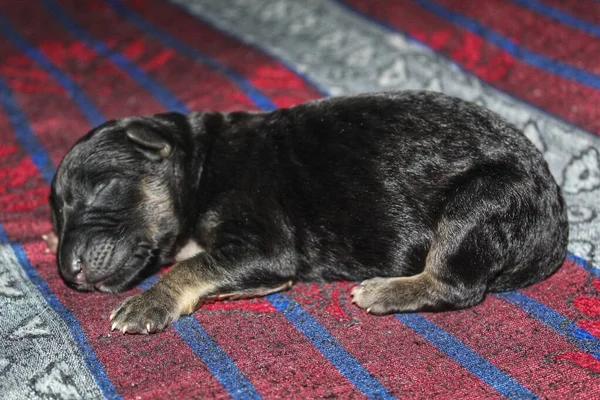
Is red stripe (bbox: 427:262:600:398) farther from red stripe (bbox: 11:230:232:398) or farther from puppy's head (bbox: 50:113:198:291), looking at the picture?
puppy's head (bbox: 50:113:198:291)

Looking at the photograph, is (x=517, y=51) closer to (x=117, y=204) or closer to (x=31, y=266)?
(x=117, y=204)

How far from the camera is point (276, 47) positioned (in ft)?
19.6

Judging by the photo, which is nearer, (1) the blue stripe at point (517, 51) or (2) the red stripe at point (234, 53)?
(1) the blue stripe at point (517, 51)

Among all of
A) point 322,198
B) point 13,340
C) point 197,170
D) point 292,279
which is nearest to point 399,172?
point 322,198

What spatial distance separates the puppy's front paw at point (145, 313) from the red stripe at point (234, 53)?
2.08 meters

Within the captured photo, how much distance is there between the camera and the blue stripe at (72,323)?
2.86 metres

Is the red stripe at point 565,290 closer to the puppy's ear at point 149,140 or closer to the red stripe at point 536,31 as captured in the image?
the red stripe at point 536,31

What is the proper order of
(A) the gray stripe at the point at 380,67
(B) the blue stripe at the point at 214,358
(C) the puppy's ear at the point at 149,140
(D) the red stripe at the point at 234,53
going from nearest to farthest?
(B) the blue stripe at the point at 214,358
(C) the puppy's ear at the point at 149,140
(A) the gray stripe at the point at 380,67
(D) the red stripe at the point at 234,53

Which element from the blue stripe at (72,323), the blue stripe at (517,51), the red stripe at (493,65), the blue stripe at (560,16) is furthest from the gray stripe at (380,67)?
the blue stripe at (72,323)

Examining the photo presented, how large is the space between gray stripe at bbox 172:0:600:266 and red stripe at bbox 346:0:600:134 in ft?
0.41

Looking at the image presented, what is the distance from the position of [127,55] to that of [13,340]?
353cm

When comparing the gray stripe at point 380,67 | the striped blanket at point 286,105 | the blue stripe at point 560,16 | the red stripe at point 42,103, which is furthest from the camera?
the red stripe at point 42,103

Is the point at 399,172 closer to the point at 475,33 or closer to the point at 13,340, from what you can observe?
the point at 13,340

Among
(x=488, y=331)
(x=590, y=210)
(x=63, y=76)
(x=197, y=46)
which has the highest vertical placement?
(x=590, y=210)
